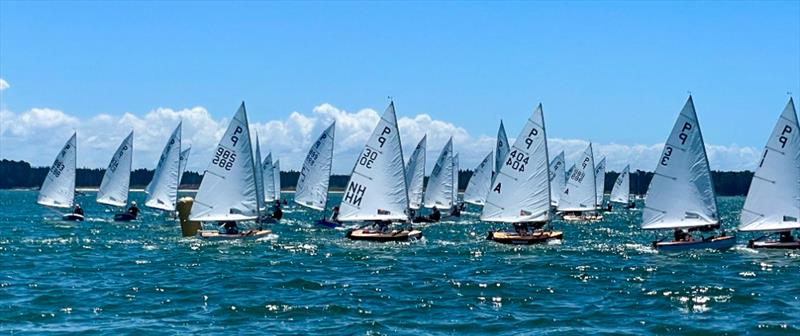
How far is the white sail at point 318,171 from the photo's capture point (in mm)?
79688

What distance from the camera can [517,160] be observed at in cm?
5466

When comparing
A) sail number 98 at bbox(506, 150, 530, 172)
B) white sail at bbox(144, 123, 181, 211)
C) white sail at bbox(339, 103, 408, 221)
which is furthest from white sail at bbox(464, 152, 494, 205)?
white sail at bbox(339, 103, 408, 221)

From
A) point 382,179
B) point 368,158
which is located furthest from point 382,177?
point 368,158

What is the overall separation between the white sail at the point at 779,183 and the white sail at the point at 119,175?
5008 centimetres

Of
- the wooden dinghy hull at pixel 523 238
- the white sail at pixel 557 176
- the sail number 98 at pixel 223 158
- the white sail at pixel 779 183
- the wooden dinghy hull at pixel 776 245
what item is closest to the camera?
the wooden dinghy hull at pixel 776 245

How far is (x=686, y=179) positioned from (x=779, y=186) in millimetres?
4346

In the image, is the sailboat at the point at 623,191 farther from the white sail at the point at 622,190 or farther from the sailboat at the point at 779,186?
the sailboat at the point at 779,186

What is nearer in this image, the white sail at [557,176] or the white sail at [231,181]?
the white sail at [231,181]

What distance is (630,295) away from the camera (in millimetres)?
32469

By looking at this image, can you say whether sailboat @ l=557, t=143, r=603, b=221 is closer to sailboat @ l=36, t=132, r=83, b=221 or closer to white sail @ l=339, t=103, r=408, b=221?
white sail @ l=339, t=103, r=408, b=221

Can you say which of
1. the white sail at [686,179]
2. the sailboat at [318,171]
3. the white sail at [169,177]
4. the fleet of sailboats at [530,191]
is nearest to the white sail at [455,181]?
the sailboat at [318,171]

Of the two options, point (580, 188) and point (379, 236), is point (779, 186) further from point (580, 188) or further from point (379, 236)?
point (580, 188)

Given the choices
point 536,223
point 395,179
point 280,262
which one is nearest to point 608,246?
point 536,223

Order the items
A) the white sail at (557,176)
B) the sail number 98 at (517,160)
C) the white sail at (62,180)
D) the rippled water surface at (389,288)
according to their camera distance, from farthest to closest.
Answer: the white sail at (557,176), the white sail at (62,180), the sail number 98 at (517,160), the rippled water surface at (389,288)
